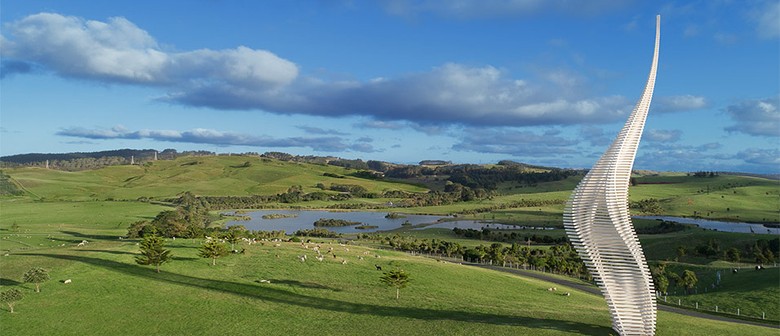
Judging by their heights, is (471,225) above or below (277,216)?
above

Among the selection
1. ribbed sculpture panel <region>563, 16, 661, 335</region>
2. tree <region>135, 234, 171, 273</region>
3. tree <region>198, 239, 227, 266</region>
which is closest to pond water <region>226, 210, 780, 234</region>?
tree <region>198, 239, 227, 266</region>

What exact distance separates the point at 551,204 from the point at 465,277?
15227 centimetres

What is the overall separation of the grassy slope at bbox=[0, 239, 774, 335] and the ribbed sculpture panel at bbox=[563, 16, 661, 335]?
246 centimetres

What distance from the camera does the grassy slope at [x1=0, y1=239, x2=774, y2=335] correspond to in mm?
33531

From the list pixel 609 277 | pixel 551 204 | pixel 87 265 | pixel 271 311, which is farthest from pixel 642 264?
pixel 551 204

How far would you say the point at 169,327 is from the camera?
3403 centimetres

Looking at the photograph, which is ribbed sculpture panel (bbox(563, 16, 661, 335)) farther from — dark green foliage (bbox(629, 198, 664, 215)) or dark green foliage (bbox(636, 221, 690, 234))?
dark green foliage (bbox(629, 198, 664, 215))

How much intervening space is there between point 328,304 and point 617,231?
21183 mm

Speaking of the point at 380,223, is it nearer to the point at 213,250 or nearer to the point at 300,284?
the point at 213,250

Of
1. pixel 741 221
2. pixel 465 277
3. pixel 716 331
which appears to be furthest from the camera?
pixel 741 221

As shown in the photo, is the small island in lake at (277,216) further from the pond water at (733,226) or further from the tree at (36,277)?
the tree at (36,277)

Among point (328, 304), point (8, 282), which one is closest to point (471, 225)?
point (328, 304)

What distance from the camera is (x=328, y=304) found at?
1564 inches

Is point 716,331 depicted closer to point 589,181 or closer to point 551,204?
point 589,181
